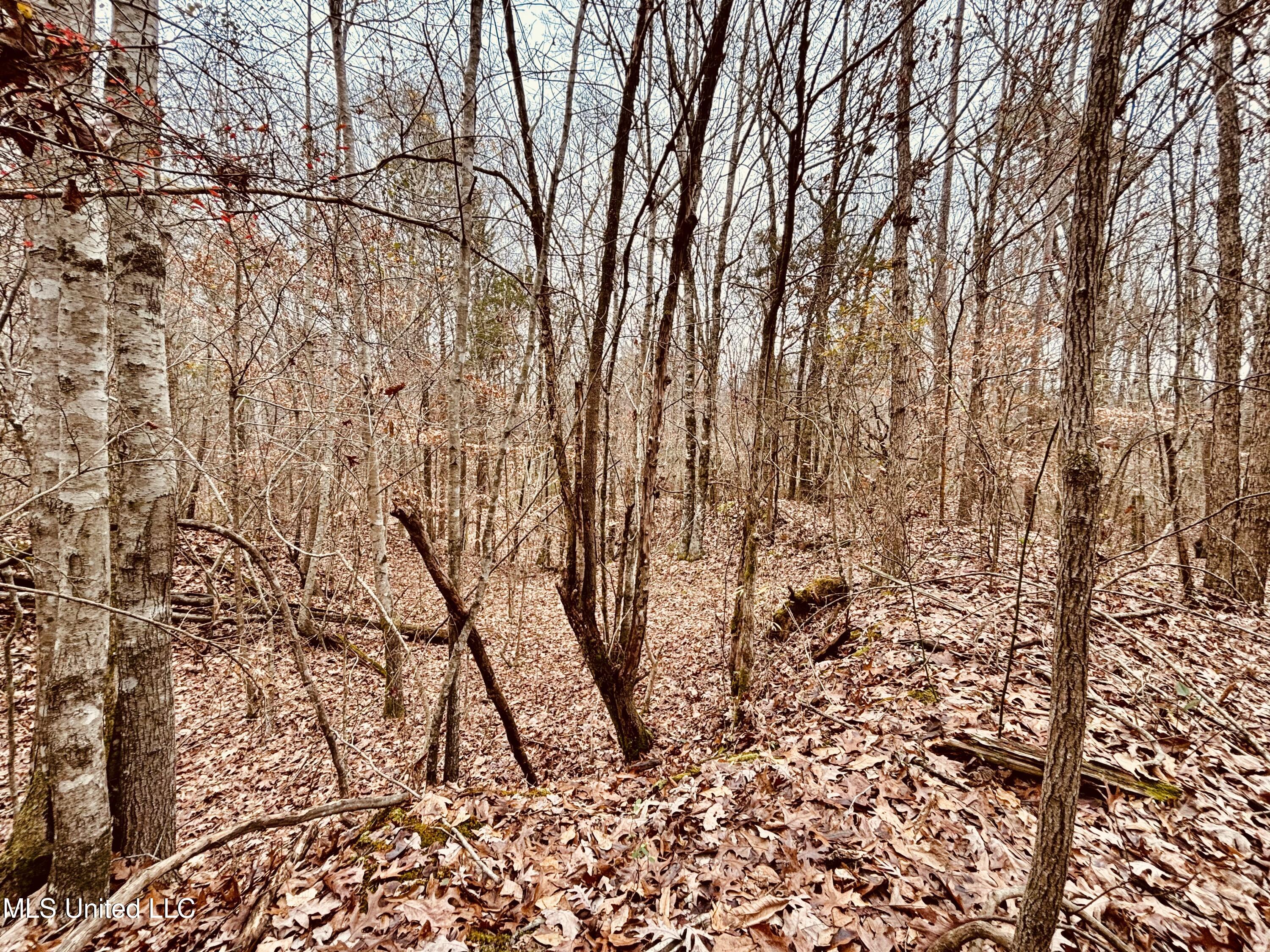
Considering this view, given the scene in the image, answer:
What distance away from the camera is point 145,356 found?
3174 millimetres

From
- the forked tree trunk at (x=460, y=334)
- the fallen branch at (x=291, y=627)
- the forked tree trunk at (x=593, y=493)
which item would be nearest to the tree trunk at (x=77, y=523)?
the fallen branch at (x=291, y=627)

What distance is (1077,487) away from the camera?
1.21 m

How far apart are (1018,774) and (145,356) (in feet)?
19.5

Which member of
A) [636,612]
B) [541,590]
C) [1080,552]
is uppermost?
[1080,552]

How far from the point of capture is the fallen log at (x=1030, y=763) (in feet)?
8.36

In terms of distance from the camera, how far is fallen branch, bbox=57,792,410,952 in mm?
2076

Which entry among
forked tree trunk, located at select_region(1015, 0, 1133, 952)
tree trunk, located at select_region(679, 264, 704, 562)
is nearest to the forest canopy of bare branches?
forked tree trunk, located at select_region(1015, 0, 1133, 952)

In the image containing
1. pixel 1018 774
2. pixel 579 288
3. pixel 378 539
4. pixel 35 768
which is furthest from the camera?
pixel 378 539

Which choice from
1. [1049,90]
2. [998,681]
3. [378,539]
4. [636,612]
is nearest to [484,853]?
[636,612]

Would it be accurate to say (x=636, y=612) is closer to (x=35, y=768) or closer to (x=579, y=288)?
(x=579, y=288)

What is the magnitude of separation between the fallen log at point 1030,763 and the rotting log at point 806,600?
253 centimetres

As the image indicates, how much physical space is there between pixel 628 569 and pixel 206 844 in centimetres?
307

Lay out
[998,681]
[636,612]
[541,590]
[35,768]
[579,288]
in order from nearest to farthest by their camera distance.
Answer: [35,768] < [998,681] < [636,612] < [579,288] < [541,590]

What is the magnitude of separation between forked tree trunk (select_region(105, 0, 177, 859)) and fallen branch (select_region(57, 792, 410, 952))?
51 centimetres
